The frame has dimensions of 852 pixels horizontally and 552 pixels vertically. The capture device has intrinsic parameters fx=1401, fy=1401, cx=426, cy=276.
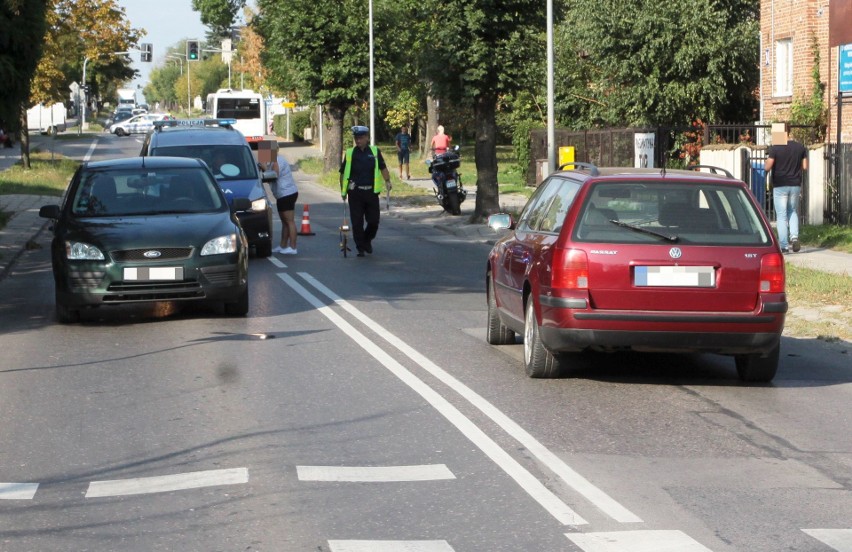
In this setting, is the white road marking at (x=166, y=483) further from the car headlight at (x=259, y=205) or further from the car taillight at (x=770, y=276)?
the car headlight at (x=259, y=205)

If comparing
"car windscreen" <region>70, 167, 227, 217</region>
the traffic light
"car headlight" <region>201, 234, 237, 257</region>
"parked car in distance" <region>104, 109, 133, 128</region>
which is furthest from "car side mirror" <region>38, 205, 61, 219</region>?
"parked car in distance" <region>104, 109, 133, 128</region>

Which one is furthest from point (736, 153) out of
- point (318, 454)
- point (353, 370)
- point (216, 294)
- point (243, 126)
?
point (243, 126)

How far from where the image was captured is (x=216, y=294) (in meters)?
13.3

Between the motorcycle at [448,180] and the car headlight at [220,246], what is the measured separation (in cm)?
1678

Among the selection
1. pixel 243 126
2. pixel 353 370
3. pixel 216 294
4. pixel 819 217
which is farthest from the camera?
pixel 243 126

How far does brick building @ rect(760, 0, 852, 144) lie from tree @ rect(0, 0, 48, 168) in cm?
1593

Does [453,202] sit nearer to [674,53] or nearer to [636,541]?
[674,53]

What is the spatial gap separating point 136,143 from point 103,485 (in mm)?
70262

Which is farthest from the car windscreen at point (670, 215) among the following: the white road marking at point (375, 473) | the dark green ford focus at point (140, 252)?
the dark green ford focus at point (140, 252)

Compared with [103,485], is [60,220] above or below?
above

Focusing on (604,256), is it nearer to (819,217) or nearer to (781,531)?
(781,531)

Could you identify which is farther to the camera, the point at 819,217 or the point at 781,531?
the point at 819,217

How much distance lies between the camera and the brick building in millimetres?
30391

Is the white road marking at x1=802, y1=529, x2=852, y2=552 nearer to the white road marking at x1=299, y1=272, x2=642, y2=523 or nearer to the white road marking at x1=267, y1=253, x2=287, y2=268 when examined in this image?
the white road marking at x1=299, y1=272, x2=642, y2=523
